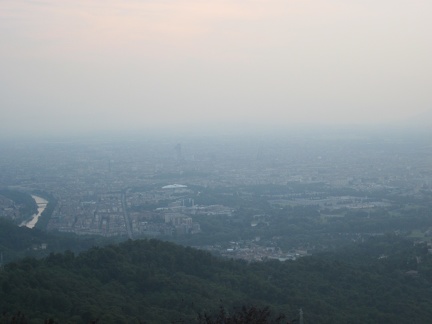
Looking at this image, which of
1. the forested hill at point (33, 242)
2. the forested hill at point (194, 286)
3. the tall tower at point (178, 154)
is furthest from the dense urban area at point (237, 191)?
the forested hill at point (194, 286)

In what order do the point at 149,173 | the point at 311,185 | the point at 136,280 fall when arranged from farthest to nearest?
the point at 149,173 < the point at 311,185 < the point at 136,280

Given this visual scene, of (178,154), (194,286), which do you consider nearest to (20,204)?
(194,286)

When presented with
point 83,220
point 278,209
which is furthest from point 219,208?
point 83,220

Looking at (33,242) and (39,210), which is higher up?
(33,242)

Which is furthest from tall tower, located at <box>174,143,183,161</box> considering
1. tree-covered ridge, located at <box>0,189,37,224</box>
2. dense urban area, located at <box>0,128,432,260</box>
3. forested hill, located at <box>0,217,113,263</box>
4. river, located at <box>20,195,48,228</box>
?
forested hill, located at <box>0,217,113,263</box>

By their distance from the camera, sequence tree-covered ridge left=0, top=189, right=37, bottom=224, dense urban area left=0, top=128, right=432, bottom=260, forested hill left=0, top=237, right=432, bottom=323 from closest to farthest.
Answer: forested hill left=0, top=237, right=432, bottom=323, dense urban area left=0, top=128, right=432, bottom=260, tree-covered ridge left=0, top=189, right=37, bottom=224

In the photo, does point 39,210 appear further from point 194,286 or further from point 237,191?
point 194,286

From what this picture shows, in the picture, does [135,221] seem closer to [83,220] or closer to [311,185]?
[83,220]

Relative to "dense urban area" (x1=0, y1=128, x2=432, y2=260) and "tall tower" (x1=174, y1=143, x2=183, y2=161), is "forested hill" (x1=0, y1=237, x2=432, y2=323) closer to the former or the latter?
"dense urban area" (x1=0, y1=128, x2=432, y2=260)
